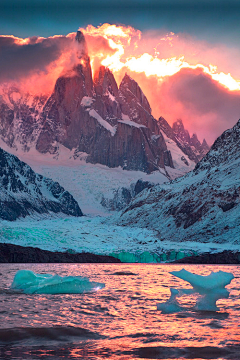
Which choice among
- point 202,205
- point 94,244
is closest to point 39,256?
point 94,244

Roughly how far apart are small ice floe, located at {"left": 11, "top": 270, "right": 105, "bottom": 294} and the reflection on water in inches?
151

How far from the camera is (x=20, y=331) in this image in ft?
47.7

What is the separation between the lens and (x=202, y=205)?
125m

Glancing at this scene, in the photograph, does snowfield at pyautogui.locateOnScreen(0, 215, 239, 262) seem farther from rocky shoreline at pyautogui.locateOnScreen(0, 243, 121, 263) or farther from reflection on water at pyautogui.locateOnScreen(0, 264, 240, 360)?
reflection on water at pyautogui.locateOnScreen(0, 264, 240, 360)

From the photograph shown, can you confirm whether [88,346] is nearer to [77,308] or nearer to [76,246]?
[77,308]

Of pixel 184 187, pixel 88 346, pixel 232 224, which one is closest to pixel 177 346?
pixel 88 346

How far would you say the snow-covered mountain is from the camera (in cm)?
11231

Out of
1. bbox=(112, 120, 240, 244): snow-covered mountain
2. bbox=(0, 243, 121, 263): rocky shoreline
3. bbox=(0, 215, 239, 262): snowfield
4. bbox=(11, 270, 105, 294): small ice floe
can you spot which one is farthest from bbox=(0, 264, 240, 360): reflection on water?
bbox=(112, 120, 240, 244): snow-covered mountain

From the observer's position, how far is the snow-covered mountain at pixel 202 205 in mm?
112312

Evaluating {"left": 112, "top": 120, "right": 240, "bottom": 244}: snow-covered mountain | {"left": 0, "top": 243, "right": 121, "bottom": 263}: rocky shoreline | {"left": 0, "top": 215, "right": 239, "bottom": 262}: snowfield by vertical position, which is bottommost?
{"left": 0, "top": 243, "right": 121, "bottom": 263}: rocky shoreline

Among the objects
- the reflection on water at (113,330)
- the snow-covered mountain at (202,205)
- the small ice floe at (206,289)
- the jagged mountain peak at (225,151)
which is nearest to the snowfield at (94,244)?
the snow-covered mountain at (202,205)

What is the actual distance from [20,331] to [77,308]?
5820 mm

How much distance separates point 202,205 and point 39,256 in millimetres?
58991

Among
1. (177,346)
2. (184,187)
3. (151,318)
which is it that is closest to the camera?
(177,346)
